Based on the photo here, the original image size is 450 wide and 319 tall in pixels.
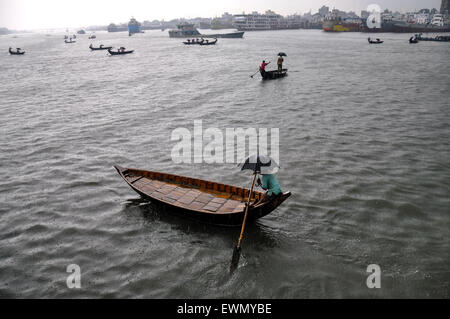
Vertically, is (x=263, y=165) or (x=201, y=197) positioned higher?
(x=263, y=165)

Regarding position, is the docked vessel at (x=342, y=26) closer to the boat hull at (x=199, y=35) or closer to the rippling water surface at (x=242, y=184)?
the boat hull at (x=199, y=35)

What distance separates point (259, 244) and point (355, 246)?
2.73m

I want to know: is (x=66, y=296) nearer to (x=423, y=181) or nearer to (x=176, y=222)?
(x=176, y=222)

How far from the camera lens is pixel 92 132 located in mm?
18266

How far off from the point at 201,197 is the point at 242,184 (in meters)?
2.60

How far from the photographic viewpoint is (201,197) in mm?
9922

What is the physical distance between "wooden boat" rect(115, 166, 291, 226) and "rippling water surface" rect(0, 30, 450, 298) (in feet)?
2.05

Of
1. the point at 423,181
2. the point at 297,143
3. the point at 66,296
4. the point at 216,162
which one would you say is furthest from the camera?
the point at 297,143

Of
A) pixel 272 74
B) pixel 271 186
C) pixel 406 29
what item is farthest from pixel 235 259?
pixel 406 29

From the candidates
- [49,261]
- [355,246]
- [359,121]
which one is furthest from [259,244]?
[359,121]

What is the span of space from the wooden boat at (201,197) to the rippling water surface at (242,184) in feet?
2.05

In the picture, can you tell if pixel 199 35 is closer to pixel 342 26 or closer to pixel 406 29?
pixel 342 26

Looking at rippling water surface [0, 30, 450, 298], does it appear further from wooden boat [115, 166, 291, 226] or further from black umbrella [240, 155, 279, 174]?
black umbrella [240, 155, 279, 174]

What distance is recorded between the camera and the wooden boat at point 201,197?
8.80 m
